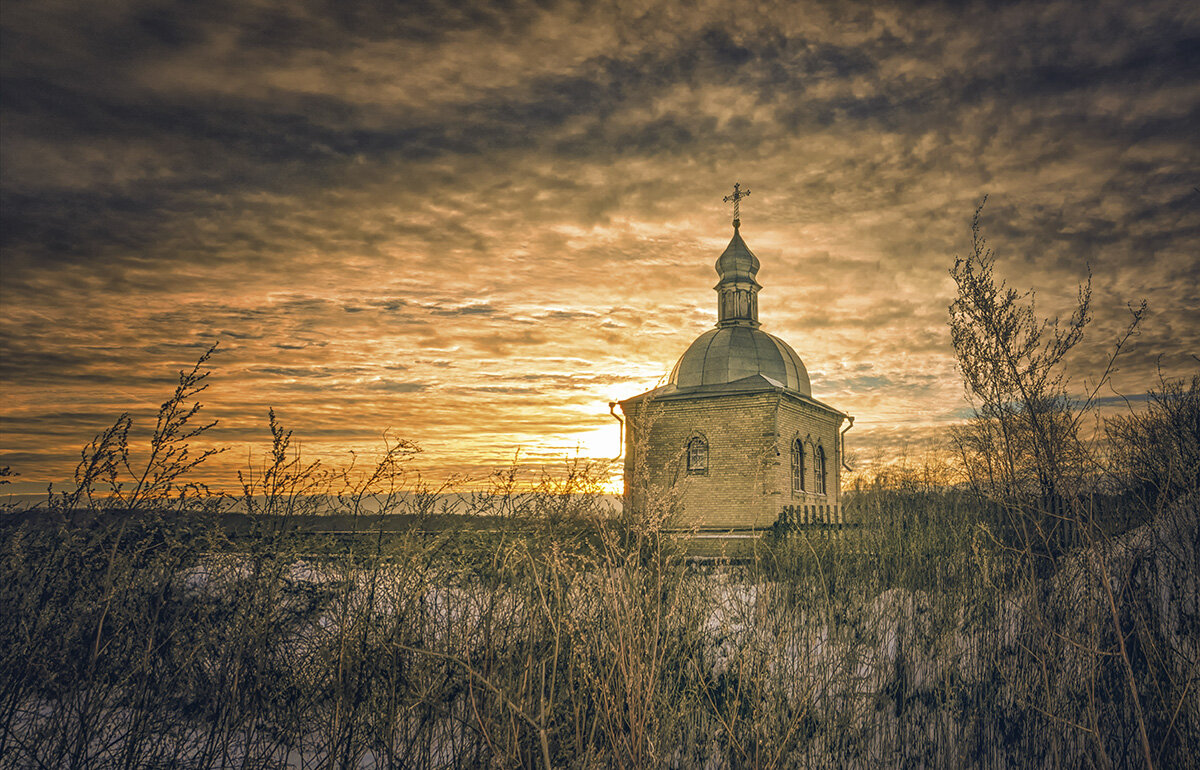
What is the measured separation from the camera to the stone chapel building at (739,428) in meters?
19.0

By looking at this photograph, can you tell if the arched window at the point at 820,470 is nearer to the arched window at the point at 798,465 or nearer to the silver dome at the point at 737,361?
the arched window at the point at 798,465

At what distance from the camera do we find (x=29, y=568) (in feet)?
16.3

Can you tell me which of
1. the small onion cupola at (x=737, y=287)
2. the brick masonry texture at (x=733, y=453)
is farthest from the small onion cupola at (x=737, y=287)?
the brick masonry texture at (x=733, y=453)

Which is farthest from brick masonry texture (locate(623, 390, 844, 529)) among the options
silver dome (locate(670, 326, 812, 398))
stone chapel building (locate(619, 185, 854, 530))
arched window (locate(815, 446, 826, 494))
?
arched window (locate(815, 446, 826, 494))

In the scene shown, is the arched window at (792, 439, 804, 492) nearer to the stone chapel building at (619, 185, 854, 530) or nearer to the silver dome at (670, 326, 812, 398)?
the stone chapel building at (619, 185, 854, 530)

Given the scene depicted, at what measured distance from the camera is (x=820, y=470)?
74.6ft

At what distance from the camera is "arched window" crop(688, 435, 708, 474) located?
19.8 m

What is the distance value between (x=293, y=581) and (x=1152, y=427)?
632 cm

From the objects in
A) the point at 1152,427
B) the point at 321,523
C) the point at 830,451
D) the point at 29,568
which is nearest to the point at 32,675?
the point at 29,568

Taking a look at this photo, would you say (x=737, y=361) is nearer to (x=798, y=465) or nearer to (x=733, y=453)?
(x=733, y=453)

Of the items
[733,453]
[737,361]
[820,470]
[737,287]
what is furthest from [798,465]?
[737,287]

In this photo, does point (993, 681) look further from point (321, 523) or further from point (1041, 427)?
point (321, 523)

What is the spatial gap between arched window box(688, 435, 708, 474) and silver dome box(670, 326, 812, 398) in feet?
6.28

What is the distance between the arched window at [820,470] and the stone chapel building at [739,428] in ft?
0.13
